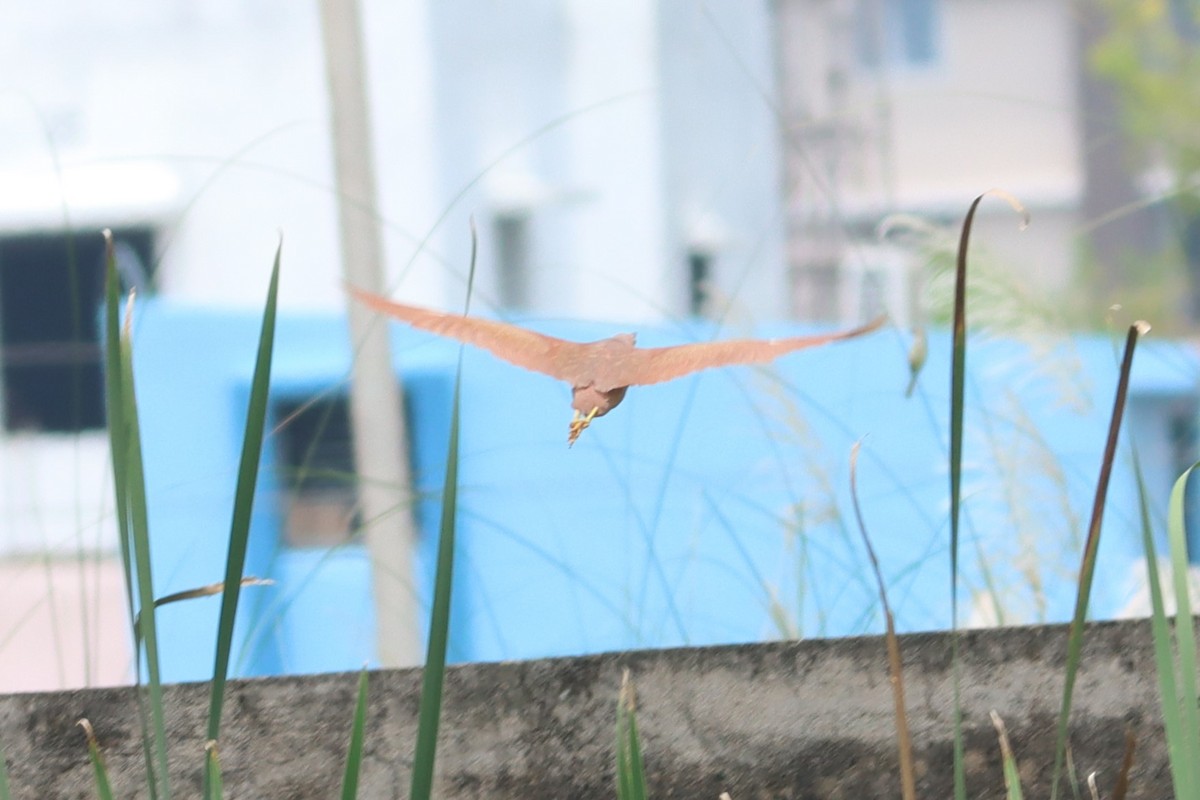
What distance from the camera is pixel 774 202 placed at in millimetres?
4211

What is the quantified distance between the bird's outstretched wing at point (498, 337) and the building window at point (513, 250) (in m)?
3.67

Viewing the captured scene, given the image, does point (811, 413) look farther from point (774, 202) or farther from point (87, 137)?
point (87, 137)

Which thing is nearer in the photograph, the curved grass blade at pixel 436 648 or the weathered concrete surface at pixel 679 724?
the curved grass blade at pixel 436 648

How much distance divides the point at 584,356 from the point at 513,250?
4.01 metres

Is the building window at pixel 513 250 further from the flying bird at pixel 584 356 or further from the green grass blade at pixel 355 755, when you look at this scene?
the green grass blade at pixel 355 755

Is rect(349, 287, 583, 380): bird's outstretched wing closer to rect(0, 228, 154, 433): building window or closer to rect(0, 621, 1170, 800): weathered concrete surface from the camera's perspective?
rect(0, 621, 1170, 800): weathered concrete surface

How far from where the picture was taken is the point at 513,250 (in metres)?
4.54

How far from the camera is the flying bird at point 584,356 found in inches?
20.9

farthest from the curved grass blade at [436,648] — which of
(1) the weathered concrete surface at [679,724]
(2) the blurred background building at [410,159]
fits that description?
(2) the blurred background building at [410,159]

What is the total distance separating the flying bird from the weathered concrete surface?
0.35 ft

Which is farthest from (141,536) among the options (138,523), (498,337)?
(498,337)

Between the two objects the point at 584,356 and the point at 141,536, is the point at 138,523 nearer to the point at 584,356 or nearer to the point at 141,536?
the point at 141,536

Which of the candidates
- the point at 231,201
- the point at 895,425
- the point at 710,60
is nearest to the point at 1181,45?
the point at 710,60

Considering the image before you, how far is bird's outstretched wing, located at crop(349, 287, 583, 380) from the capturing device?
1.76ft
